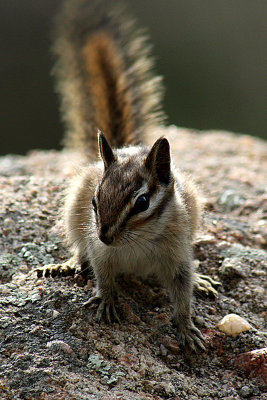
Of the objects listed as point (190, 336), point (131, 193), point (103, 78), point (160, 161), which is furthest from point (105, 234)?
point (103, 78)

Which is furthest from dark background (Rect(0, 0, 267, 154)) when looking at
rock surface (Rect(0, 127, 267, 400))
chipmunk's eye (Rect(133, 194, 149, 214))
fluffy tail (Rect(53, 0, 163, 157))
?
chipmunk's eye (Rect(133, 194, 149, 214))

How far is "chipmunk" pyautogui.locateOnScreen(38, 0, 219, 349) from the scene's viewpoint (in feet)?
7.27

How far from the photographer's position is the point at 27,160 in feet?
14.8

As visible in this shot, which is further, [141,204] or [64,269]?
[64,269]

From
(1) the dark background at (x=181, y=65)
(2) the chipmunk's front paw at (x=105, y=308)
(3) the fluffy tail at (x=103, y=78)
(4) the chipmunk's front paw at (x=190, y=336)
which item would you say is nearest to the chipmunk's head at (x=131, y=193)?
(2) the chipmunk's front paw at (x=105, y=308)

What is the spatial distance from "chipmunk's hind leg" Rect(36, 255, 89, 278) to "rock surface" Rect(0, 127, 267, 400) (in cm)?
4

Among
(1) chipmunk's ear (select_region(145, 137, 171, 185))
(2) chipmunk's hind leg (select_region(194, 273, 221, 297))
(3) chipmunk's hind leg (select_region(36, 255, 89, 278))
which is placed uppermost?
(1) chipmunk's ear (select_region(145, 137, 171, 185))

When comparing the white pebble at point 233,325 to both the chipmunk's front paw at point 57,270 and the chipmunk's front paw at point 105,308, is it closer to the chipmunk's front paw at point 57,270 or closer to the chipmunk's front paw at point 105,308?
the chipmunk's front paw at point 105,308

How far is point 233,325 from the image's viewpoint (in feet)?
8.04

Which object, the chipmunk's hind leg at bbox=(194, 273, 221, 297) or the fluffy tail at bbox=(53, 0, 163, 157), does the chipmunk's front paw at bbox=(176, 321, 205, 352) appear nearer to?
the chipmunk's hind leg at bbox=(194, 273, 221, 297)

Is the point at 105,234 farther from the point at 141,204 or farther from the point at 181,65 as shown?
the point at 181,65

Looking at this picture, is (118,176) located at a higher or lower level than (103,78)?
lower

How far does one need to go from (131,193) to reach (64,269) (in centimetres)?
69

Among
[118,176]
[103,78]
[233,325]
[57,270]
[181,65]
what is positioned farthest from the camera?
[181,65]
